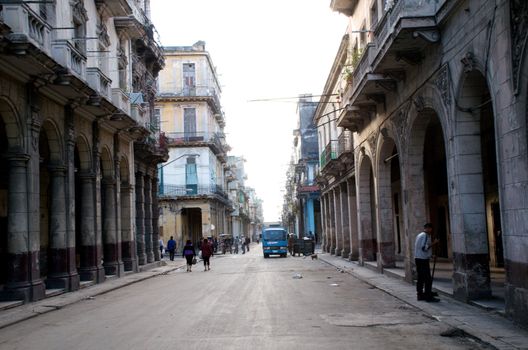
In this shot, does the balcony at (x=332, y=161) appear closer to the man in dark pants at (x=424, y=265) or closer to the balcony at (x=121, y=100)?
the balcony at (x=121, y=100)

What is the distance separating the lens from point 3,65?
14266 millimetres

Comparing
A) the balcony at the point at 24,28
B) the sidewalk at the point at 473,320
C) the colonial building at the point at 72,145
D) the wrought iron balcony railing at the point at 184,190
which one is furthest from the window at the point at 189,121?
the sidewalk at the point at 473,320

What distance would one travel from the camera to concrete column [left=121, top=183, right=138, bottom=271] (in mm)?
26297

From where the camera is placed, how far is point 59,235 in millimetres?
18156

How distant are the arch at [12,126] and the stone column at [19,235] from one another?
0.37 m

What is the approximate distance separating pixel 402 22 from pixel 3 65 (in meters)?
9.29

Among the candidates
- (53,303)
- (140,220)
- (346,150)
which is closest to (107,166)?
(140,220)

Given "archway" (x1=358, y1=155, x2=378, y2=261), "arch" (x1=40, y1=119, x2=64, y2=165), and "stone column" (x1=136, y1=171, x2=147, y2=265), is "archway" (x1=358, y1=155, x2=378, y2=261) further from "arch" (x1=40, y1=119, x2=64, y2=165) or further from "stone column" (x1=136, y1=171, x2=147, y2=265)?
"arch" (x1=40, y1=119, x2=64, y2=165)

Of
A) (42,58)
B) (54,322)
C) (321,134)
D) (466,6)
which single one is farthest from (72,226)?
(321,134)

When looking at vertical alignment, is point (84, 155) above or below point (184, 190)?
below

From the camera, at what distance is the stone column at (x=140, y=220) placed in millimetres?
29656

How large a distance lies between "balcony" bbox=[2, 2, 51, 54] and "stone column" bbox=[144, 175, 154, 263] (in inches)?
653

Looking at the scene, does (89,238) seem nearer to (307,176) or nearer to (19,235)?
(19,235)

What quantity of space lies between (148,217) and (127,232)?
560 cm
